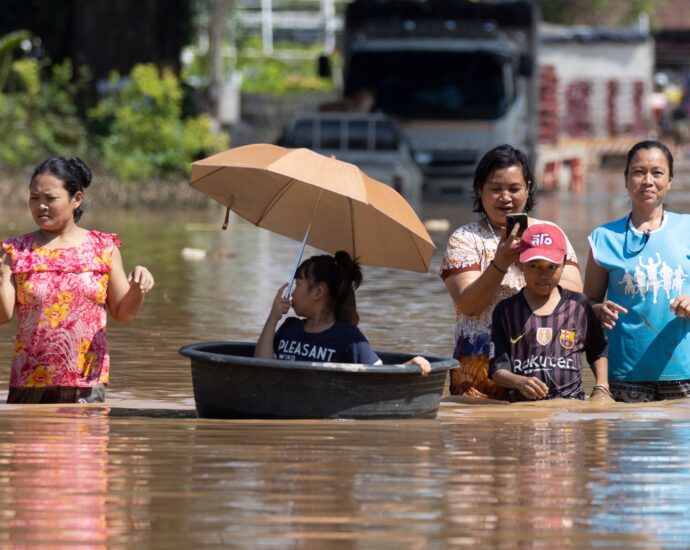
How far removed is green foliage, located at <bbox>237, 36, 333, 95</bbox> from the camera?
50.3 metres

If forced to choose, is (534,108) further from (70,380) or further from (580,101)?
(70,380)

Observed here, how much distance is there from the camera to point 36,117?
2959 centimetres

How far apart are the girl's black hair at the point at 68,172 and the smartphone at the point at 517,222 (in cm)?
170

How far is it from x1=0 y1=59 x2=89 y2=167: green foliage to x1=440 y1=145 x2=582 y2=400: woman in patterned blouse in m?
20.8

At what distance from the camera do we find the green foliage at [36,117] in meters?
28.6

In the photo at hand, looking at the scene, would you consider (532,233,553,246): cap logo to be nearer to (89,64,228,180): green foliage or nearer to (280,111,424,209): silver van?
(280,111,424,209): silver van

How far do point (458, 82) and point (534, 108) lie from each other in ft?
8.06

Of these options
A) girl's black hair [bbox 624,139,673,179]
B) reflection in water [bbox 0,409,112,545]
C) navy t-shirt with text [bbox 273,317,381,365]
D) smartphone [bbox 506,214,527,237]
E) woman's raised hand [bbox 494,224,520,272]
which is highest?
girl's black hair [bbox 624,139,673,179]

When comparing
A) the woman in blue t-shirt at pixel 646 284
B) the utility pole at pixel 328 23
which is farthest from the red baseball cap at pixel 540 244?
the utility pole at pixel 328 23

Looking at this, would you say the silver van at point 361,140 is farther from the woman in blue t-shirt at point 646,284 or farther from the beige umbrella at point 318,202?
the woman in blue t-shirt at point 646,284

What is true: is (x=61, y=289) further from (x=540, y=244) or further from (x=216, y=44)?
(x=216, y=44)

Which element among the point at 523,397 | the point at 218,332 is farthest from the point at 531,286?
the point at 218,332

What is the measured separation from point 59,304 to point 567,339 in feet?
6.74

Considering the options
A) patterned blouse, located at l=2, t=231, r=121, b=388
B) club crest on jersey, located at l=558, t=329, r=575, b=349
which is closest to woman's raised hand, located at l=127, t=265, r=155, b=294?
patterned blouse, located at l=2, t=231, r=121, b=388
